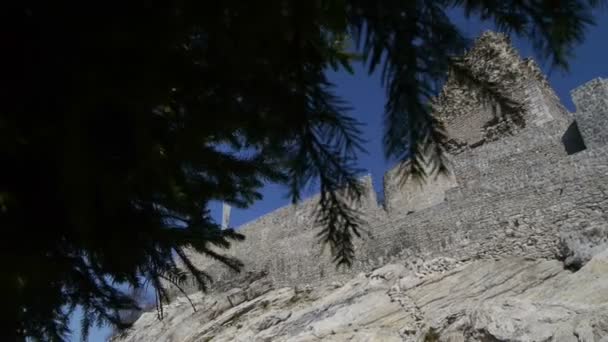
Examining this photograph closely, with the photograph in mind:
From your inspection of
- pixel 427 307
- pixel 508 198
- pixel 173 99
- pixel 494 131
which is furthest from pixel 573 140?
pixel 173 99

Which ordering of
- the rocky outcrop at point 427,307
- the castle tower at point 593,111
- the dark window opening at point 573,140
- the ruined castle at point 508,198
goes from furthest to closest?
the dark window opening at point 573,140 → the castle tower at point 593,111 → the ruined castle at point 508,198 → the rocky outcrop at point 427,307

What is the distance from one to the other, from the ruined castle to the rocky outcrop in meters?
0.58

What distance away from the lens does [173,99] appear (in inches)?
70.7

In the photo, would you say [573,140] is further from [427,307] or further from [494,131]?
[427,307]

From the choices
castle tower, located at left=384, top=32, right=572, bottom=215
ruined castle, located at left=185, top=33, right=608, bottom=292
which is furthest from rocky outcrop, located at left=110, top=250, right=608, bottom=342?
castle tower, located at left=384, top=32, right=572, bottom=215

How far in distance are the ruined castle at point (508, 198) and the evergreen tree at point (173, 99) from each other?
5913 millimetres

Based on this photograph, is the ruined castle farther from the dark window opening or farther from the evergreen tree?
the evergreen tree

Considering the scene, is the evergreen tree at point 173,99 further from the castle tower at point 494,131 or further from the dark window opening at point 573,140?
the dark window opening at point 573,140

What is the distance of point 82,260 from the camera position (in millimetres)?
2408

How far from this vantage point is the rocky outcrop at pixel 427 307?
6852 mm

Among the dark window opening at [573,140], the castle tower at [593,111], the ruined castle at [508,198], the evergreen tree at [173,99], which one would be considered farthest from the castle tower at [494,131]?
the evergreen tree at [173,99]

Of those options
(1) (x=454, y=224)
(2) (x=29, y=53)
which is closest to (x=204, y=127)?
(2) (x=29, y=53)

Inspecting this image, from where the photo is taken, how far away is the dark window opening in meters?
10.9

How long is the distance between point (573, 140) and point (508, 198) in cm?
235
